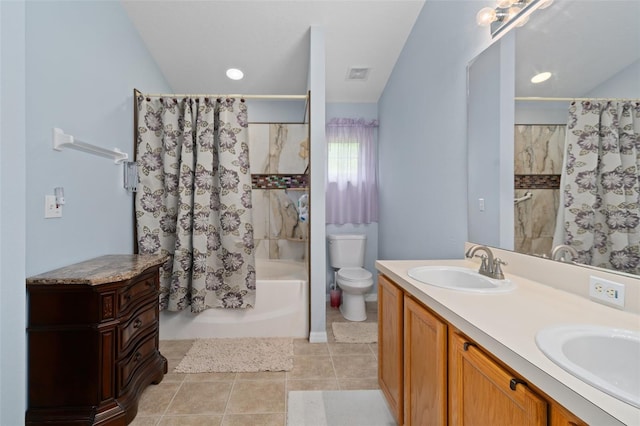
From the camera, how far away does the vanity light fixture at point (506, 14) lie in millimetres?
1211

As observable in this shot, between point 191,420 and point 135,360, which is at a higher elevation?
point 135,360

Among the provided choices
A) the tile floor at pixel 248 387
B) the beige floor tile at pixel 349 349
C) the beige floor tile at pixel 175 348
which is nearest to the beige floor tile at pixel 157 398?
the tile floor at pixel 248 387

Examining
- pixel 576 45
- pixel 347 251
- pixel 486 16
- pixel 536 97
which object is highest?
pixel 486 16

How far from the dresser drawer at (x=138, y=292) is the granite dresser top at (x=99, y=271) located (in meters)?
0.08

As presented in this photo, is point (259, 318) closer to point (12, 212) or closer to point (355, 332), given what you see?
point (355, 332)

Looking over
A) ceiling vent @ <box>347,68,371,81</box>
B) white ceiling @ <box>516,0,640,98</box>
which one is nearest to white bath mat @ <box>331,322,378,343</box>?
white ceiling @ <box>516,0,640,98</box>

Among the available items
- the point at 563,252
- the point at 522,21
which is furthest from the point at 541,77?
the point at 563,252

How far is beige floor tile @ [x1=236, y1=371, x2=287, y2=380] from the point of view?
184 centimetres

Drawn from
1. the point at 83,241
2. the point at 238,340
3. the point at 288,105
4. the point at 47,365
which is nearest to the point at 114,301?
the point at 47,365

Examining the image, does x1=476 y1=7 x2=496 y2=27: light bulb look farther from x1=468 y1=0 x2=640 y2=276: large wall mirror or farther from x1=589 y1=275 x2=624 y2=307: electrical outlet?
x1=589 y1=275 x2=624 y2=307: electrical outlet

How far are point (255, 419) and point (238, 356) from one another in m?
0.67

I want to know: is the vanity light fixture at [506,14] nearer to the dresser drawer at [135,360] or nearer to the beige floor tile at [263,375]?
the beige floor tile at [263,375]

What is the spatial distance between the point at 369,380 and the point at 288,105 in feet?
10.2

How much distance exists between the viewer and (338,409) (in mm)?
1557
